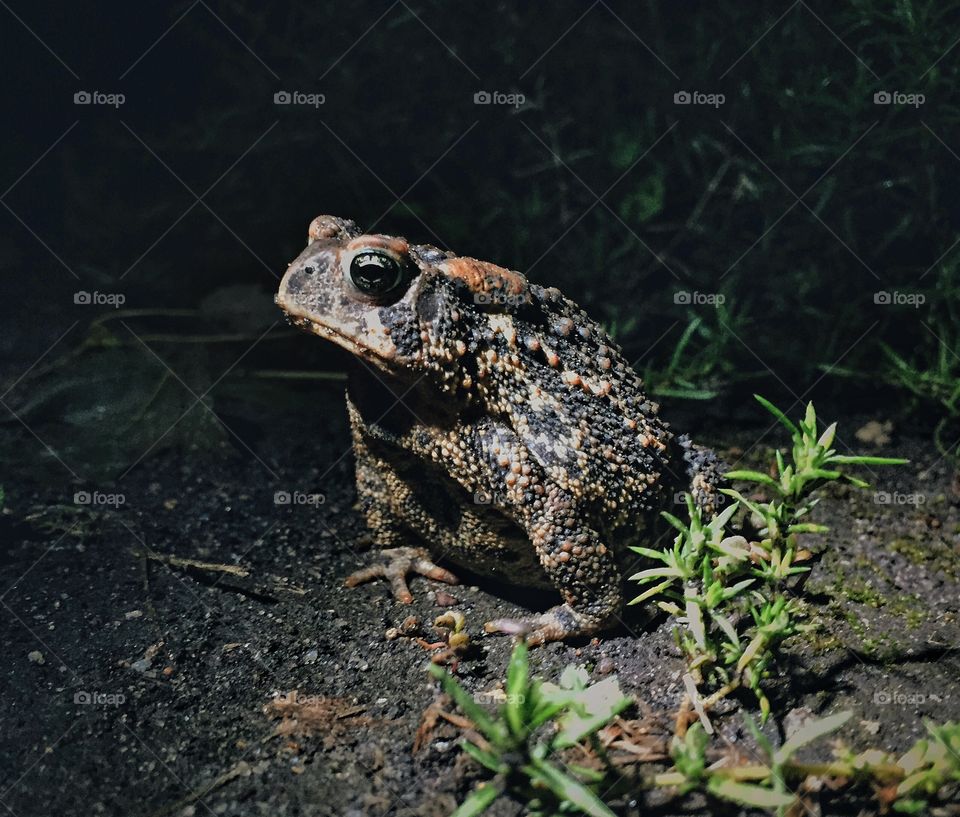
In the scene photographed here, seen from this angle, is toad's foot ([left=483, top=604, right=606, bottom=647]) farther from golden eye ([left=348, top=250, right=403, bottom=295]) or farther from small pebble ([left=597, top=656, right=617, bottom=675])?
golden eye ([left=348, top=250, right=403, bottom=295])

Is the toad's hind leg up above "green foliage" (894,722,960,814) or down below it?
above

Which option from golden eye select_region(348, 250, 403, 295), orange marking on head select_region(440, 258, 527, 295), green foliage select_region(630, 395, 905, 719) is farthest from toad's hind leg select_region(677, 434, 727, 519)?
golden eye select_region(348, 250, 403, 295)

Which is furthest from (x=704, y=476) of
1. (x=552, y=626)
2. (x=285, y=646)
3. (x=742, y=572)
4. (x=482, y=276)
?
(x=285, y=646)

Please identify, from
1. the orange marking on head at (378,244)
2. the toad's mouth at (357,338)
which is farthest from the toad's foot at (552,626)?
the orange marking on head at (378,244)

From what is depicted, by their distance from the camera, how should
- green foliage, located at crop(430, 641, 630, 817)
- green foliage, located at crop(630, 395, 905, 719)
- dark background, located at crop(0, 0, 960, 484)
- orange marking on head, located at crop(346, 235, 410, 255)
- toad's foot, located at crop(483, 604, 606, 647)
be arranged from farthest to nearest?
dark background, located at crop(0, 0, 960, 484) → toad's foot, located at crop(483, 604, 606, 647) → orange marking on head, located at crop(346, 235, 410, 255) → green foliage, located at crop(630, 395, 905, 719) → green foliage, located at crop(430, 641, 630, 817)

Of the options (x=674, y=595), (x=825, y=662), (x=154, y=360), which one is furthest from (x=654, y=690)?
(x=154, y=360)

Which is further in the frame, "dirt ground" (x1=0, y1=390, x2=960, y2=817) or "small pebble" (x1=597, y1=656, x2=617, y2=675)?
"small pebble" (x1=597, y1=656, x2=617, y2=675)

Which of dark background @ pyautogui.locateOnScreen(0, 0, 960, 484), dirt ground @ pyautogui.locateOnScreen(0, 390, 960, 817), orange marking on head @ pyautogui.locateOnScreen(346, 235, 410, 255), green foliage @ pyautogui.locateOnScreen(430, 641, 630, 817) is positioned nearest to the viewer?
green foliage @ pyautogui.locateOnScreen(430, 641, 630, 817)
